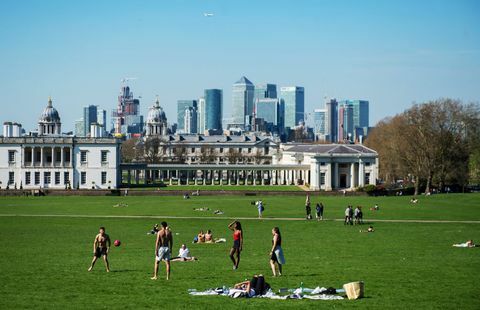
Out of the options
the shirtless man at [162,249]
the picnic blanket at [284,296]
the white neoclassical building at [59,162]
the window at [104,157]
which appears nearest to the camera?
the picnic blanket at [284,296]

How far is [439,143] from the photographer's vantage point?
9619 cm

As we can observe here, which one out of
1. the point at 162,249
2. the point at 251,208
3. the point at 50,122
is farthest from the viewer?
the point at 50,122

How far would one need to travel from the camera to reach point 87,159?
10969 cm

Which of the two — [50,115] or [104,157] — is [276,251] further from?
[50,115]

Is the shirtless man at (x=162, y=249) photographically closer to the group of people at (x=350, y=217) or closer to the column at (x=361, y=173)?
the group of people at (x=350, y=217)

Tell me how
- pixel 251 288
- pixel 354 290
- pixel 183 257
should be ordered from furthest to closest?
pixel 183 257, pixel 251 288, pixel 354 290

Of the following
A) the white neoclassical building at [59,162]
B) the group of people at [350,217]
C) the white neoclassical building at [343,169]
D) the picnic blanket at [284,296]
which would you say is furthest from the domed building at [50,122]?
the picnic blanket at [284,296]

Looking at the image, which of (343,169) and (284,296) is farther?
(343,169)

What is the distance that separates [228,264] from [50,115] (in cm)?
10451

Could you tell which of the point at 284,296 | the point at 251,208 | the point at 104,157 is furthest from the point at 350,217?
the point at 104,157

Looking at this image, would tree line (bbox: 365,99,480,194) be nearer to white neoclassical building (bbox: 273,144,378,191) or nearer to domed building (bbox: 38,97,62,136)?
white neoclassical building (bbox: 273,144,378,191)

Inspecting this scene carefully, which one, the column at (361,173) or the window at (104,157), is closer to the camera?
the window at (104,157)

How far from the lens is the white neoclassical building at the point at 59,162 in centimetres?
10762

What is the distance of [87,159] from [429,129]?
40628 millimetres
